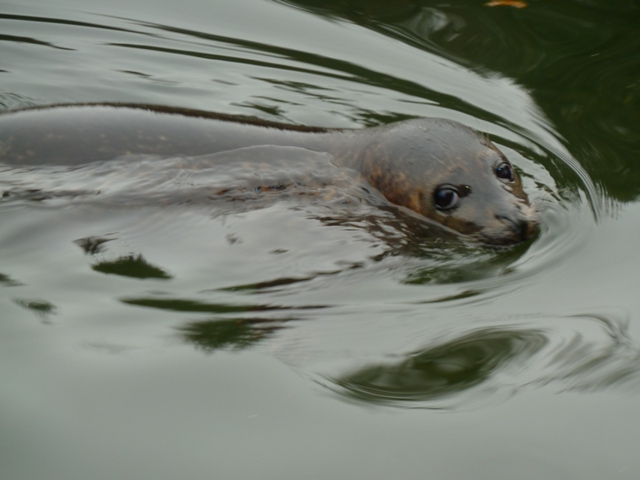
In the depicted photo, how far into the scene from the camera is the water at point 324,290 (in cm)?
231

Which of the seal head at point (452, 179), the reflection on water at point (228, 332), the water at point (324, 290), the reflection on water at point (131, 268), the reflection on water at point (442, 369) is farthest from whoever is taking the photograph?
the seal head at point (452, 179)

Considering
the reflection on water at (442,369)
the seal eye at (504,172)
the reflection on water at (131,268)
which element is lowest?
the reflection on water at (442,369)

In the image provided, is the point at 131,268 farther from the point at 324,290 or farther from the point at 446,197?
the point at 446,197

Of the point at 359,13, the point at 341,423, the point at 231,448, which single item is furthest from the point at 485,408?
the point at 359,13

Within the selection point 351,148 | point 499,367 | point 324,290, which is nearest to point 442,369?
point 499,367

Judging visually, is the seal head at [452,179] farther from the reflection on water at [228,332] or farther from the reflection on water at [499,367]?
the reflection on water at [228,332]

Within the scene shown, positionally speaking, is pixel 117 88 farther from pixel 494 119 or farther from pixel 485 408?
pixel 485 408

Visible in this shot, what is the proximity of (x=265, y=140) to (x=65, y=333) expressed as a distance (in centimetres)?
172

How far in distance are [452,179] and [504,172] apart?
0.96 feet

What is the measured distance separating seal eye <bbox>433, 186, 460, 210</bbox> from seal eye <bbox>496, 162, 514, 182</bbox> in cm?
26

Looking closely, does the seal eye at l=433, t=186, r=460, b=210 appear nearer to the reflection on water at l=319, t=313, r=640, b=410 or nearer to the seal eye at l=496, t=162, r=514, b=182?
the seal eye at l=496, t=162, r=514, b=182

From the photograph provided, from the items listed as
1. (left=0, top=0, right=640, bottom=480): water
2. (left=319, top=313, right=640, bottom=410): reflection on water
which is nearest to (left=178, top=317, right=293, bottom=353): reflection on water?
(left=0, top=0, right=640, bottom=480): water

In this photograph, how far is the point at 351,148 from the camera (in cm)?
430

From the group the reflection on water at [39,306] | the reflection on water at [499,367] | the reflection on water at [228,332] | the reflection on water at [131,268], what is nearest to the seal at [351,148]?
the reflection on water at [131,268]
